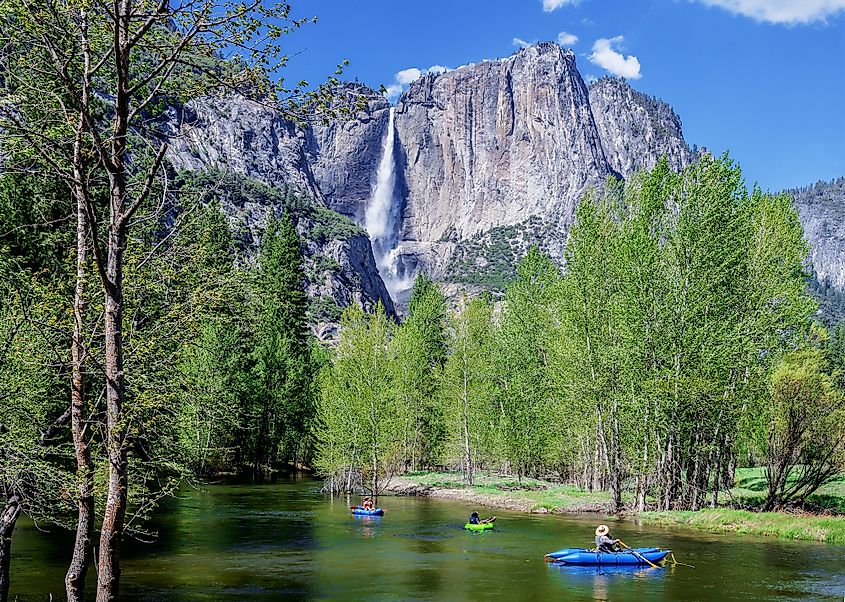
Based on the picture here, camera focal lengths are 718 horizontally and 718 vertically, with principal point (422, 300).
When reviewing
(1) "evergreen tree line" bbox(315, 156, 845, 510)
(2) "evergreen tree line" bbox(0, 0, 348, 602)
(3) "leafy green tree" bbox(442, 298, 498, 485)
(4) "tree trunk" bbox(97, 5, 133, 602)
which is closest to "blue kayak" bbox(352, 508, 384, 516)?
(1) "evergreen tree line" bbox(315, 156, 845, 510)

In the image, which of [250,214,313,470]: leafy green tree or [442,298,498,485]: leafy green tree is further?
[250,214,313,470]: leafy green tree

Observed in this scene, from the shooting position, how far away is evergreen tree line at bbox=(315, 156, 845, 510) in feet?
117

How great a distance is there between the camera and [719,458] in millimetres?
37938

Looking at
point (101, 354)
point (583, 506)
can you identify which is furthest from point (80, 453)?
point (583, 506)

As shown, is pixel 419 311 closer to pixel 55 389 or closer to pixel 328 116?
pixel 55 389

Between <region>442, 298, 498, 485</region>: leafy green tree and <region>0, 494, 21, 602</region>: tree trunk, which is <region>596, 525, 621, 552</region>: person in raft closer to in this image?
<region>0, 494, 21, 602</region>: tree trunk

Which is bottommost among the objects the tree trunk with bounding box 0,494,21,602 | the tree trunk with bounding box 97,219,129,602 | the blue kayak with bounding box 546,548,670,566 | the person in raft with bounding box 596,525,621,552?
the blue kayak with bounding box 546,548,670,566

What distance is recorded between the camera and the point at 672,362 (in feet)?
125

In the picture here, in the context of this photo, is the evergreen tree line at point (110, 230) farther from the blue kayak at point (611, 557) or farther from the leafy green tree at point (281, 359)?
the leafy green tree at point (281, 359)

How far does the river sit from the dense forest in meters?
2.32

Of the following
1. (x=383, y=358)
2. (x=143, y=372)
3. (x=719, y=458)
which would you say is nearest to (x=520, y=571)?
(x=143, y=372)

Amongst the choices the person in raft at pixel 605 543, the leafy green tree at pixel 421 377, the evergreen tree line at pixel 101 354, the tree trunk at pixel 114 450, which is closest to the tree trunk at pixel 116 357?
the tree trunk at pixel 114 450

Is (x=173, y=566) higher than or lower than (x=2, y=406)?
lower

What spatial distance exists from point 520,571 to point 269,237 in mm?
65023
